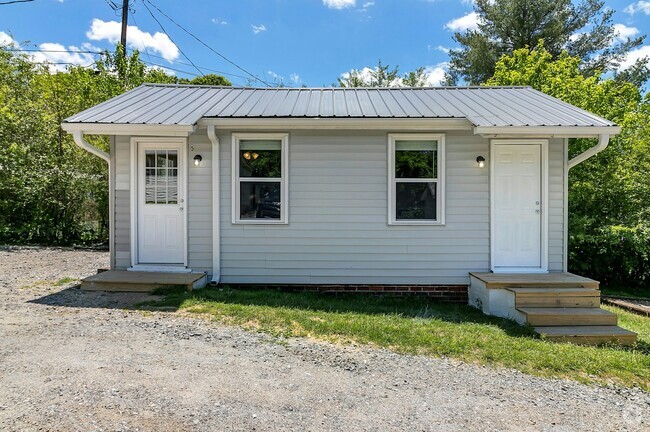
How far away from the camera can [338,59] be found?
26016mm

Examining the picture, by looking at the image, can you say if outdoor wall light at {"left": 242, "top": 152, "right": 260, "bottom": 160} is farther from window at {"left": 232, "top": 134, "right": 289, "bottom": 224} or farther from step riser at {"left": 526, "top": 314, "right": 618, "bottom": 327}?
step riser at {"left": 526, "top": 314, "right": 618, "bottom": 327}

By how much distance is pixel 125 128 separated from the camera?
543 centimetres

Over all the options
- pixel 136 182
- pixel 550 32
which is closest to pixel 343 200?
pixel 136 182

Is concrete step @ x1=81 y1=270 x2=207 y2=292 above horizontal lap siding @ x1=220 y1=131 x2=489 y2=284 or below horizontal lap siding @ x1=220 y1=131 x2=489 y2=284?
below

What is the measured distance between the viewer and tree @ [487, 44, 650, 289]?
25.3ft

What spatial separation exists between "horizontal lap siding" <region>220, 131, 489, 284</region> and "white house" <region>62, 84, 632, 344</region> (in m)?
0.02

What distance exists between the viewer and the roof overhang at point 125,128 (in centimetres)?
538

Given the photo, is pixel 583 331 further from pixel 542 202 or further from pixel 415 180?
pixel 415 180

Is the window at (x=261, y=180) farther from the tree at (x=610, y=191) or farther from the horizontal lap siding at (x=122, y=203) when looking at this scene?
the tree at (x=610, y=191)

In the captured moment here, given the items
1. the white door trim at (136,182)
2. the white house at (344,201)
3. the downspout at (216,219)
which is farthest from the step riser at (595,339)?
the white door trim at (136,182)

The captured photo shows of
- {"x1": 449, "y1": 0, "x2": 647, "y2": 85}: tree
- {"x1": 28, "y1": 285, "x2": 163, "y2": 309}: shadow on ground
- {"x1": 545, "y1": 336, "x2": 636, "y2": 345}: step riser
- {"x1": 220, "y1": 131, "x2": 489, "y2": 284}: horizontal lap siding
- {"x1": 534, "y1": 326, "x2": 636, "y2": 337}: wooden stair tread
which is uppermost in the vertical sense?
{"x1": 449, "y1": 0, "x2": 647, "y2": 85}: tree

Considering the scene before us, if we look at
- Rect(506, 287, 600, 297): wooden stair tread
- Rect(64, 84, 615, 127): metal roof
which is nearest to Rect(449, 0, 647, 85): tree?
Rect(64, 84, 615, 127): metal roof

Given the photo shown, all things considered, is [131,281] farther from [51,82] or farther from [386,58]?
[386,58]

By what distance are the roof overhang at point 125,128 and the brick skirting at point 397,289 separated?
2.38 m
